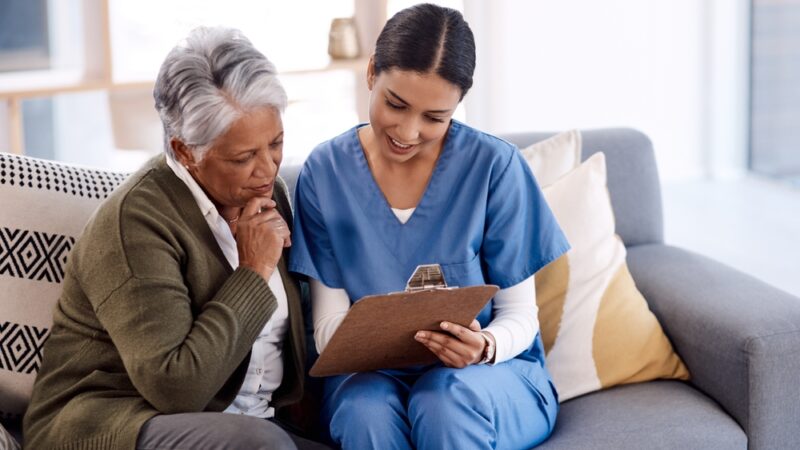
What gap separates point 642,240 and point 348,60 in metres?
1.77

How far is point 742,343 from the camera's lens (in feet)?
6.36

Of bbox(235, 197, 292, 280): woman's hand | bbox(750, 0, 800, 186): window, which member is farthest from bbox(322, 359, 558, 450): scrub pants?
bbox(750, 0, 800, 186): window

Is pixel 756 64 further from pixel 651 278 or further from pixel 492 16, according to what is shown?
pixel 651 278

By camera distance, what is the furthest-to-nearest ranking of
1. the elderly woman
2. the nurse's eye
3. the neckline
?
the neckline → the nurse's eye → the elderly woman

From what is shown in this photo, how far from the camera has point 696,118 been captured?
5246 mm

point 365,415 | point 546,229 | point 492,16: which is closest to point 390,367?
point 365,415

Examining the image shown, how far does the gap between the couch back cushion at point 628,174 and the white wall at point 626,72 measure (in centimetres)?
235

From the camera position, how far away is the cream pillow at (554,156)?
2256mm

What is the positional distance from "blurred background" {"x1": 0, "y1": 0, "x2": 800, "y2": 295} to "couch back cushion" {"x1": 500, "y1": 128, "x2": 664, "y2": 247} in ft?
4.42

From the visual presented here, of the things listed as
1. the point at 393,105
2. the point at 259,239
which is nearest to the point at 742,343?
the point at 393,105

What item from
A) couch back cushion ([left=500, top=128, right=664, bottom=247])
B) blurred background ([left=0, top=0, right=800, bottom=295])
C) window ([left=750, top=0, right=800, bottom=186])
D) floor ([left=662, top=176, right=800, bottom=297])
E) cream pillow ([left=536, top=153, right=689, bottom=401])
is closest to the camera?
cream pillow ([left=536, top=153, right=689, bottom=401])

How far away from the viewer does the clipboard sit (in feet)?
5.46

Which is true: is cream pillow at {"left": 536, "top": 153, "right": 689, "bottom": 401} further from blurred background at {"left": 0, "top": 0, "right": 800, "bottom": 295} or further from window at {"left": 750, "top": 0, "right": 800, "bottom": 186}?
window at {"left": 750, "top": 0, "right": 800, "bottom": 186}

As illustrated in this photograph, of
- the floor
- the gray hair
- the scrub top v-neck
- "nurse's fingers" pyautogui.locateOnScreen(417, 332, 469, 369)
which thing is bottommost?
the floor
